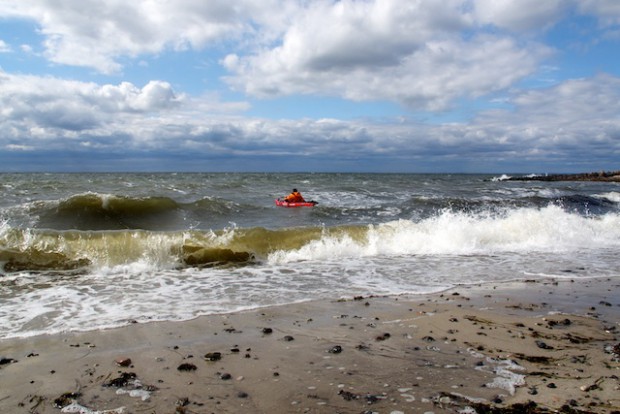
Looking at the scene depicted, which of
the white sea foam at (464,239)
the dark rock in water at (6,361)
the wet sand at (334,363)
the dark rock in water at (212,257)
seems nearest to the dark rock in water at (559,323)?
the wet sand at (334,363)

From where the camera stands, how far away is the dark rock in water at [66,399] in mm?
4000

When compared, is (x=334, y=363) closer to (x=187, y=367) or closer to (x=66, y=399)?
(x=187, y=367)

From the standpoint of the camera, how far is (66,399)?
408 centimetres

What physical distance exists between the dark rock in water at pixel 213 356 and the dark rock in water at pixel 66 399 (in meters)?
1.28

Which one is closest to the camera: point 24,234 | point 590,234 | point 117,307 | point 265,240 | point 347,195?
point 117,307

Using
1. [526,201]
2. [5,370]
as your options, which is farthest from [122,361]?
[526,201]

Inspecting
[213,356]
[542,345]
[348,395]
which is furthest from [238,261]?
[348,395]

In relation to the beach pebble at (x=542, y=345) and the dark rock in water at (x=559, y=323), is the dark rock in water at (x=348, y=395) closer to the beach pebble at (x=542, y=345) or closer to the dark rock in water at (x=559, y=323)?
the beach pebble at (x=542, y=345)

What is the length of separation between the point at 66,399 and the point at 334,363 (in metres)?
2.52

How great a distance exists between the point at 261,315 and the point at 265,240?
6.55 meters

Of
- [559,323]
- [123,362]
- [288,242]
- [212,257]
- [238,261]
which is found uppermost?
[559,323]

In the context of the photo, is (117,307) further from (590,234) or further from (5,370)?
(590,234)

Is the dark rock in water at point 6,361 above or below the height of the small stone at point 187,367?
below

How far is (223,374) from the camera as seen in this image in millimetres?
4582
